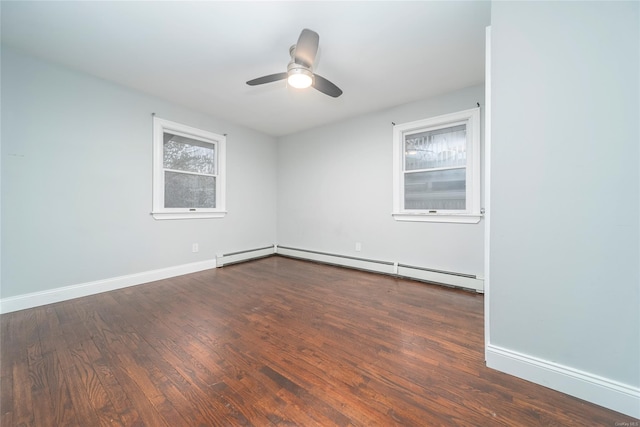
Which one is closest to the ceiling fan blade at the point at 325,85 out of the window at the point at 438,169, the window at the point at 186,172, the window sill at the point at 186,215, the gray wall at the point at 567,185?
the gray wall at the point at 567,185

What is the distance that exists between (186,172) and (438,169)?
374cm

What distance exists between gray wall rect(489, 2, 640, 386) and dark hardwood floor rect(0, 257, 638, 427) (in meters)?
0.36

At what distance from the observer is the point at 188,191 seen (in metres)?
3.61

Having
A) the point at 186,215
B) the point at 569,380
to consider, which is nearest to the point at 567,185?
the point at 569,380

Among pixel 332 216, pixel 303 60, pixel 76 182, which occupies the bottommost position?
pixel 332 216

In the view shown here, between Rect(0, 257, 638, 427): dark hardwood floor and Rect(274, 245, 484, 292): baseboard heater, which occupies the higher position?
Rect(274, 245, 484, 292): baseboard heater

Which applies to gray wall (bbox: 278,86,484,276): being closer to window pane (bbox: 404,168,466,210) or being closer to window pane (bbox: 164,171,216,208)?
window pane (bbox: 404,168,466,210)

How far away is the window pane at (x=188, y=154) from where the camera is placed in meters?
3.39

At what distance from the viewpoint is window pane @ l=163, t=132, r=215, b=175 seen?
11.1 feet

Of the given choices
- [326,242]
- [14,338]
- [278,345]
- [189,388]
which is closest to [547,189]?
[278,345]

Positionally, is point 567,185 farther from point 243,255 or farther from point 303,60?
point 243,255

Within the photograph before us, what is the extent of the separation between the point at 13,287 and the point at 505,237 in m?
4.26

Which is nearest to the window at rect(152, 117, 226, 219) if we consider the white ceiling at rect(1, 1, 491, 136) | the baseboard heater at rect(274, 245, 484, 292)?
the white ceiling at rect(1, 1, 491, 136)

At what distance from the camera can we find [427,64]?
242 centimetres
